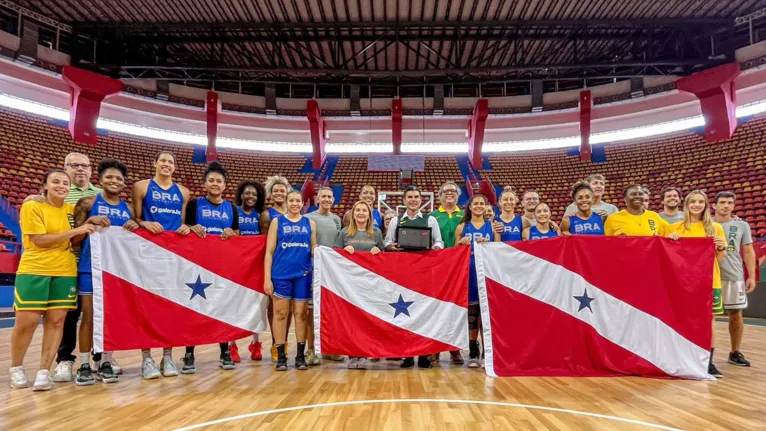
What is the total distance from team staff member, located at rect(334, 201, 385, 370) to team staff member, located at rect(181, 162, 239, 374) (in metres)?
1.06

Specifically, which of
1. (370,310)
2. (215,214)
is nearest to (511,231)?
(370,310)

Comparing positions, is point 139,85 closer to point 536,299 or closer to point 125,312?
point 125,312

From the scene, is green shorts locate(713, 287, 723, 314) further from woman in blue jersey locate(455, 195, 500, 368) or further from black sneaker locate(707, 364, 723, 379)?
woman in blue jersey locate(455, 195, 500, 368)

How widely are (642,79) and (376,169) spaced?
11959 mm

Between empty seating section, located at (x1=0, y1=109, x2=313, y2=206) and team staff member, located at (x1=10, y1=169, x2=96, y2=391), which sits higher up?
empty seating section, located at (x1=0, y1=109, x2=313, y2=206)

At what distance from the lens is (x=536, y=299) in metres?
3.70

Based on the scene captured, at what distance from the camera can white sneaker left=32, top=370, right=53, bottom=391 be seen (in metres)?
3.04

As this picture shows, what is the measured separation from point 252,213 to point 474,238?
89.5 inches

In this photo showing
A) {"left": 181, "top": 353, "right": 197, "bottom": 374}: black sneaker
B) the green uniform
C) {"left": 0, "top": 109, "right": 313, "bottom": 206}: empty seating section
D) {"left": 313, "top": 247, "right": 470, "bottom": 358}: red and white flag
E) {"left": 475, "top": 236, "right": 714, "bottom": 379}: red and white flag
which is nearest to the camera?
{"left": 475, "top": 236, "right": 714, "bottom": 379}: red and white flag

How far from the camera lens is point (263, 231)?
443cm

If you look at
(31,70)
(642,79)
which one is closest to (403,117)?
(642,79)

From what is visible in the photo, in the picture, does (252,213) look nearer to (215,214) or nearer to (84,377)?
(215,214)

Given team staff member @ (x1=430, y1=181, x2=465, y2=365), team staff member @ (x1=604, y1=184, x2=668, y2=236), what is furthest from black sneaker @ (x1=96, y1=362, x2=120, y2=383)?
team staff member @ (x1=604, y1=184, x2=668, y2=236)

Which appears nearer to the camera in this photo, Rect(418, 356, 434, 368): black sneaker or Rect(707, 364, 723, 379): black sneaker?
Rect(707, 364, 723, 379): black sneaker
